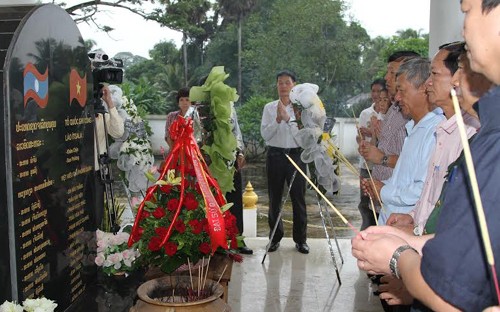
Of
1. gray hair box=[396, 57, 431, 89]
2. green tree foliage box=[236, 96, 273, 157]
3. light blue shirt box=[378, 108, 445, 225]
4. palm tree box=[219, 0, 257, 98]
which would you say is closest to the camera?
light blue shirt box=[378, 108, 445, 225]

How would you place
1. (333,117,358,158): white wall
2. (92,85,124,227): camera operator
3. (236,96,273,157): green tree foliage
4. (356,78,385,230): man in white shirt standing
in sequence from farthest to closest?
(236,96,273,157): green tree foliage
(333,117,358,158): white wall
(356,78,385,230): man in white shirt standing
(92,85,124,227): camera operator

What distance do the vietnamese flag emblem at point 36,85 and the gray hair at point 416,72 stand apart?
167cm

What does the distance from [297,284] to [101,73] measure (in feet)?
7.60

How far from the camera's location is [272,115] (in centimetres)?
540

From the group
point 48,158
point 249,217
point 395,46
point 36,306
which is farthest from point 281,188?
point 395,46

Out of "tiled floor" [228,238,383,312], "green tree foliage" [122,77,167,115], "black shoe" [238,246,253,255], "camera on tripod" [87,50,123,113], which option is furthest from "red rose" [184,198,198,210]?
"green tree foliage" [122,77,167,115]

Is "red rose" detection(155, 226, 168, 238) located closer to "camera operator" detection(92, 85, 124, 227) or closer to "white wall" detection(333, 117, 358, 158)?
"camera operator" detection(92, 85, 124, 227)

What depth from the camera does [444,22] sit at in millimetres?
4449

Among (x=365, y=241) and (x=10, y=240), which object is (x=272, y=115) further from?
(x=365, y=241)

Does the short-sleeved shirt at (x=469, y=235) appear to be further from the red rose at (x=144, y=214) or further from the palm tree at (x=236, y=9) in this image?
the palm tree at (x=236, y=9)

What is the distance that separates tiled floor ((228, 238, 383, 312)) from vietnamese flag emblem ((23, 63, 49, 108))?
7.44ft

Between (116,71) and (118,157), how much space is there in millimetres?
1614

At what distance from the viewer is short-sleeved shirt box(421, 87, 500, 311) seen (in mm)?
926

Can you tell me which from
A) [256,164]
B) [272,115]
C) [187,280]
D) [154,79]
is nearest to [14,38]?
[187,280]
